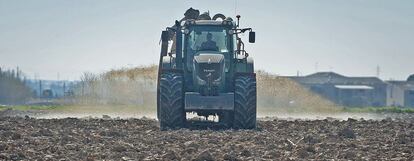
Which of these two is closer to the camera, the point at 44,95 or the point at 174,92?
the point at 174,92

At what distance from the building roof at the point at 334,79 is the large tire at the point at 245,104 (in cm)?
8795

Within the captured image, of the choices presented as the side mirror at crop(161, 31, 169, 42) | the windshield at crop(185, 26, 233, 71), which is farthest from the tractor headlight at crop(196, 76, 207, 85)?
the side mirror at crop(161, 31, 169, 42)

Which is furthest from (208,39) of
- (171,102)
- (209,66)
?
(171,102)

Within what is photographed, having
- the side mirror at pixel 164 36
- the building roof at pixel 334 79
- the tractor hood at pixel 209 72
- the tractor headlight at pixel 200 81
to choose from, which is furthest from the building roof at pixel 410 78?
the tractor headlight at pixel 200 81

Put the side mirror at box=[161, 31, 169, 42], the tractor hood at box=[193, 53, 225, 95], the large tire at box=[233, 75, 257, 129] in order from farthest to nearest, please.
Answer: the side mirror at box=[161, 31, 169, 42]
the tractor hood at box=[193, 53, 225, 95]
the large tire at box=[233, 75, 257, 129]

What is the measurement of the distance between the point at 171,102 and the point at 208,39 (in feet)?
8.38

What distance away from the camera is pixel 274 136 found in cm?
2017

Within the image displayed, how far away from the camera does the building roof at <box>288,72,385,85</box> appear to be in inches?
4488

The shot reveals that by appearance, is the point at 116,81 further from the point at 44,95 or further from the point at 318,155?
the point at 44,95

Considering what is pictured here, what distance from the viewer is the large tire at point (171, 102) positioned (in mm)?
23938

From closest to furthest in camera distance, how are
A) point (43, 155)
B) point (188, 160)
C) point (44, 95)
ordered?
point (188, 160)
point (43, 155)
point (44, 95)

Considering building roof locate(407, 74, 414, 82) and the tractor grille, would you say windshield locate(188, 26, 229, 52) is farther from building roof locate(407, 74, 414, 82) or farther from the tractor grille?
building roof locate(407, 74, 414, 82)

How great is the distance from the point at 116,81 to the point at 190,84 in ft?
99.2

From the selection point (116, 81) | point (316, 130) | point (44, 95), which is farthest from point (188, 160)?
point (44, 95)
